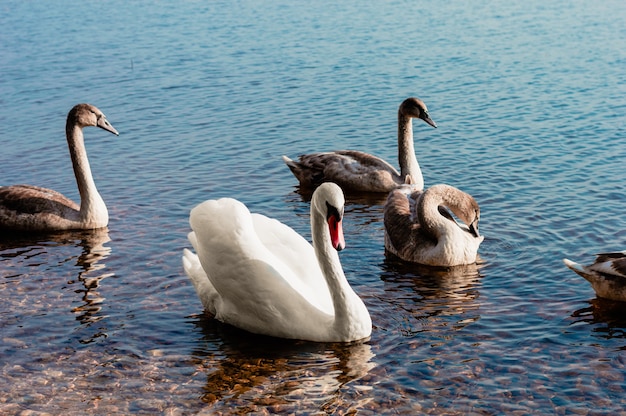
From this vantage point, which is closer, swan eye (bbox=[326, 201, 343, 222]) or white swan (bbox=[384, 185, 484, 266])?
swan eye (bbox=[326, 201, 343, 222])

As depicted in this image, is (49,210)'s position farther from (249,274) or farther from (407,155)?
(407,155)

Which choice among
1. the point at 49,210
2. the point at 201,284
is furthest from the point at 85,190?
the point at 201,284

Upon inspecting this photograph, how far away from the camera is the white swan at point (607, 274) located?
9219 millimetres

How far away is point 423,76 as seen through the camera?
2097cm

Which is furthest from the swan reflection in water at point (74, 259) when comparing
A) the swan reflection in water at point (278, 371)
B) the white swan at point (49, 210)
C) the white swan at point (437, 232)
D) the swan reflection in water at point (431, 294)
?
the white swan at point (437, 232)

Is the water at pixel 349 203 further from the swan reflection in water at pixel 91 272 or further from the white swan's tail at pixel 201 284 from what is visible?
the white swan's tail at pixel 201 284

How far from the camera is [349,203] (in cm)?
1376

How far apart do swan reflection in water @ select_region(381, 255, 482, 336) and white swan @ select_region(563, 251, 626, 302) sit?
111cm

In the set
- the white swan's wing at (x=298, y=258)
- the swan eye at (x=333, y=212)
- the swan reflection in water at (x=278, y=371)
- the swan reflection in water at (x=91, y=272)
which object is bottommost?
the swan reflection in water at (x=278, y=371)

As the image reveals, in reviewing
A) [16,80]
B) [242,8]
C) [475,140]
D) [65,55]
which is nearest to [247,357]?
[475,140]

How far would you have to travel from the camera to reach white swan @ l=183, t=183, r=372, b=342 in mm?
8266

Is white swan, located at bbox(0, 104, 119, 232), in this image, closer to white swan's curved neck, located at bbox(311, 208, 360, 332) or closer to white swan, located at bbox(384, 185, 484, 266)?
white swan, located at bbox(384, 185, 484, 266)

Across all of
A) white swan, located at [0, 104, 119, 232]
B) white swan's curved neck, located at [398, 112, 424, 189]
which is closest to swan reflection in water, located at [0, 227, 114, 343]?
white swan, located at [0, 104, 119, 232]

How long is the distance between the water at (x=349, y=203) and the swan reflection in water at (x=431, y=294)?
33mm
